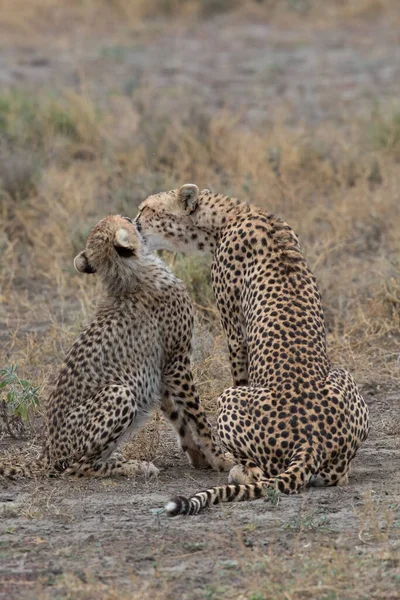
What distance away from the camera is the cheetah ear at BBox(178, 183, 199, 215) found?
6422 mm

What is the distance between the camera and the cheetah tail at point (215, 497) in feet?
16.2

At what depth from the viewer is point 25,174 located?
10.4 meters

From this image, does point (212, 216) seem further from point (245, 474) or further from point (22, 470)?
point (22, 470)

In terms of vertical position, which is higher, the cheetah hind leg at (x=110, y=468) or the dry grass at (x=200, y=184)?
the dry grass at (x=200, y=184)

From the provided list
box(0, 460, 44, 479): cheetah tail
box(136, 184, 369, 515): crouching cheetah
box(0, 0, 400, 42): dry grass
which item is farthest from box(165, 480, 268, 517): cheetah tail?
box(0, 0, 400, 42): dry grass

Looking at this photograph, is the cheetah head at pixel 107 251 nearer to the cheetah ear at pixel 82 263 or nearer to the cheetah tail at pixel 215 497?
the cheetah ear at pixel 82 263

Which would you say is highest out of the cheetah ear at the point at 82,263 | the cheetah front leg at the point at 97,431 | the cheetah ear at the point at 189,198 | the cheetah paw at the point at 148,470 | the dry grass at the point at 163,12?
the dry grass at the point at 163,12

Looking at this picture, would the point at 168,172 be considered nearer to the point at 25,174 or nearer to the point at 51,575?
the point at 25,174

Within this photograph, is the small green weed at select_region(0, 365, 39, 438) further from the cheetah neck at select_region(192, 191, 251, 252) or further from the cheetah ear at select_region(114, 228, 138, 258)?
the cheetah neck at select_region(192, 191, 251, 252)

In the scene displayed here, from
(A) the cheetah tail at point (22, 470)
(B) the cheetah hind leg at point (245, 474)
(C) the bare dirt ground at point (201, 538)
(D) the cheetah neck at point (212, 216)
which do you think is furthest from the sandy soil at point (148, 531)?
(D) the cheetah neck at point (212, 216)

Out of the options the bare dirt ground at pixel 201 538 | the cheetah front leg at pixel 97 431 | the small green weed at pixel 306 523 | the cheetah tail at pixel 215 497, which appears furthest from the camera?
the cheetah front leg at pixel 97 431

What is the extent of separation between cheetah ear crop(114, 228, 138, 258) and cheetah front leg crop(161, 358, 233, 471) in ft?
1.89

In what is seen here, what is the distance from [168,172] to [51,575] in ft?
22.6

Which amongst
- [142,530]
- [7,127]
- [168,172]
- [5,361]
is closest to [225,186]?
[168,172]
